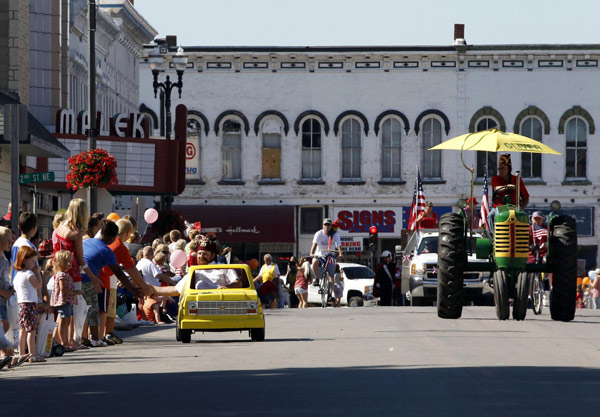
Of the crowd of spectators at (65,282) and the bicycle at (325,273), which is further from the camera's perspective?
the bicycle at (325,273)

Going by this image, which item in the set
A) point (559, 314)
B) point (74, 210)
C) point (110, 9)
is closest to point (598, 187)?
point (110, 9)

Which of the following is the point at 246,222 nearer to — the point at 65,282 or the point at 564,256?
the point at 564,256

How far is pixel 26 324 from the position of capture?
1620 centimetres

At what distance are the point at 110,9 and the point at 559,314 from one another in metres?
35.8

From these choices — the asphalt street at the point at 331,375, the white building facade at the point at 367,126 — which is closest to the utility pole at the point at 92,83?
the asphalt street at the point at 331,375

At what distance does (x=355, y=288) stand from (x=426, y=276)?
13214 millimetres

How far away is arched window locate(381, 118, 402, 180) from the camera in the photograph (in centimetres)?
6109

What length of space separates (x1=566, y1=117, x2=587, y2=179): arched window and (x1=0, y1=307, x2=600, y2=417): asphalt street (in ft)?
132

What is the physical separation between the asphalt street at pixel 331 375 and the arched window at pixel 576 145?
40.1 m

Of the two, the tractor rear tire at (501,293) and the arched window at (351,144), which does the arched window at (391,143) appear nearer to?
the arched window at (351,144)

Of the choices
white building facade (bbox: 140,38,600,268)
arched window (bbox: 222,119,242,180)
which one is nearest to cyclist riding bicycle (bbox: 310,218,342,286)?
white building facade (bbox: 140,38,600,268)

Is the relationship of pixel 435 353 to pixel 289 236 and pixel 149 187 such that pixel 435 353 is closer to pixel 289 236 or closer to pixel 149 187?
pixel 149 187

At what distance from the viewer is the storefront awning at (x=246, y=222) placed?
197 ft

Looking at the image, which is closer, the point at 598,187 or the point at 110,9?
the point at 110,9
